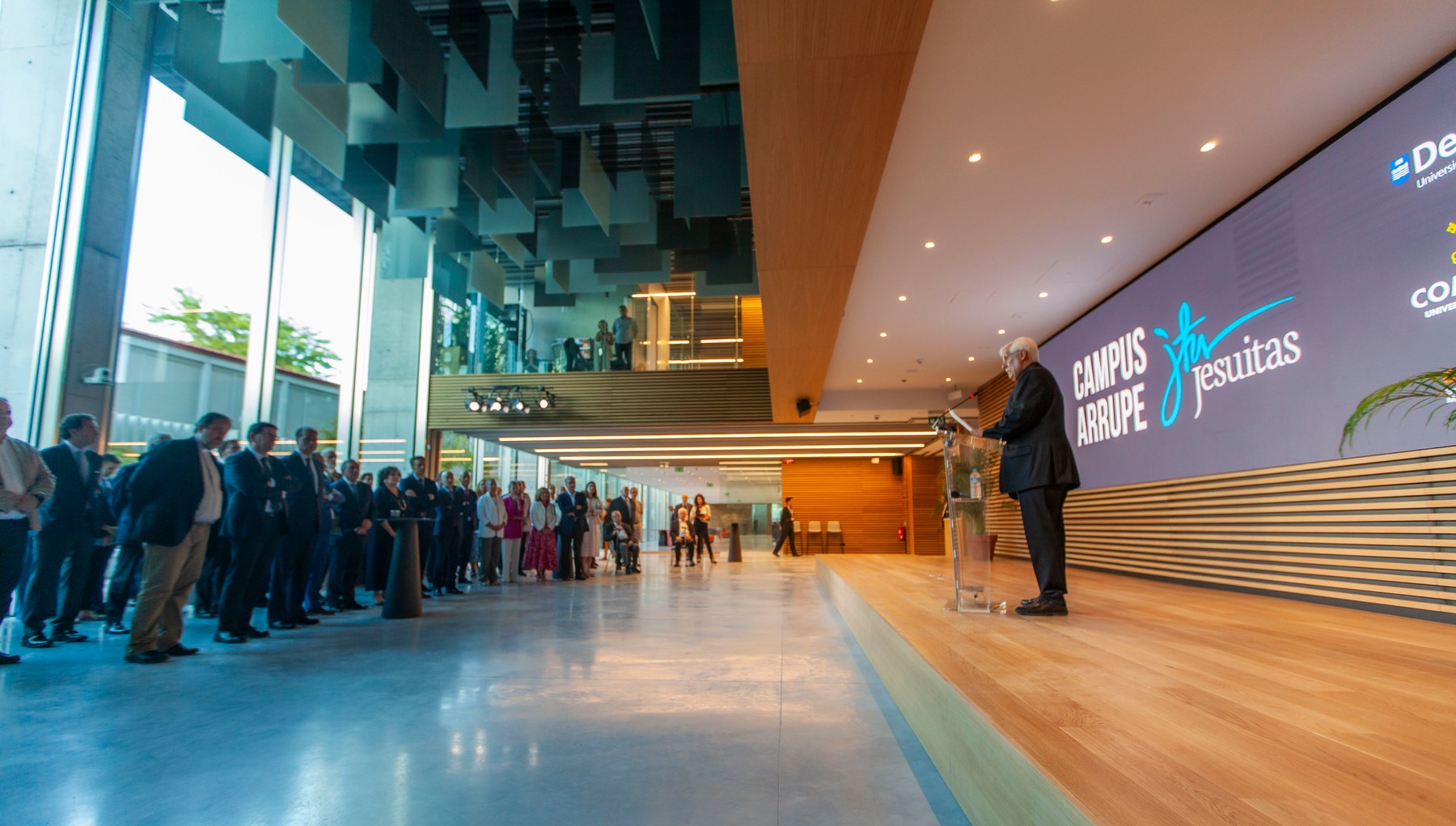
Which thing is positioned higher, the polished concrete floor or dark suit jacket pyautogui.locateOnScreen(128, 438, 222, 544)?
dark suit jacket pyautogui.locateOnScreen(128, 438, 222, 544)

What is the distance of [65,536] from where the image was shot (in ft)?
15.1

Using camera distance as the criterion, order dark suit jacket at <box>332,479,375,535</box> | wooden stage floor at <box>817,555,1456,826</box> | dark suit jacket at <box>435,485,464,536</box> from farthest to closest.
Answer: dark suit jacket at <box>435,485,464,536</box>, dark suit jacket at <box>332,479,375,535</box>, wooden stage floor at <box>817,555,1456,826</box>

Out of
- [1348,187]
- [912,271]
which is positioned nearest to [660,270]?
[912,271]

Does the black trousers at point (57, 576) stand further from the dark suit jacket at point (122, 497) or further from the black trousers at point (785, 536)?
the black trousers at point (785, 536)

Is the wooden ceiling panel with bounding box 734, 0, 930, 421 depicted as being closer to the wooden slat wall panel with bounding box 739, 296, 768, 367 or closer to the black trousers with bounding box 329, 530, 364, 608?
the black trousers with bounding box 329, 530, 364, 608

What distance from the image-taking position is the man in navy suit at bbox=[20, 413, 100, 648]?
4.48 m

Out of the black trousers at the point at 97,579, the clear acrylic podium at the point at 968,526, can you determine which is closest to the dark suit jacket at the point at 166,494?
the black trousers at the point at 97,579

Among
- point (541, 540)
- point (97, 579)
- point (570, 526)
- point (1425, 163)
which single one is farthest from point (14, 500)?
point (1425, 163)

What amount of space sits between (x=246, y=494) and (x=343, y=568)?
2449 mm

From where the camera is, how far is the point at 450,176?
7.38 metres

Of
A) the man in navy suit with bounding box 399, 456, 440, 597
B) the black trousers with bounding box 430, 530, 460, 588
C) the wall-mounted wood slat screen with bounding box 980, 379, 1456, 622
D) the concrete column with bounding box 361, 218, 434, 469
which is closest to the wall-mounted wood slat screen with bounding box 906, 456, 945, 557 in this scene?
the wall-mounted wood slat screen with bounding box 980, 379, 1456, 622

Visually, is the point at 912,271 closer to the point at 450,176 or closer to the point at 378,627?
the point at 450,176

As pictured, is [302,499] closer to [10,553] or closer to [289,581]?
[289,581]

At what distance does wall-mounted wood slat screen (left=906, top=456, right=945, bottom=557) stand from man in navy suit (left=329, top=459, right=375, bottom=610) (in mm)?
13987
